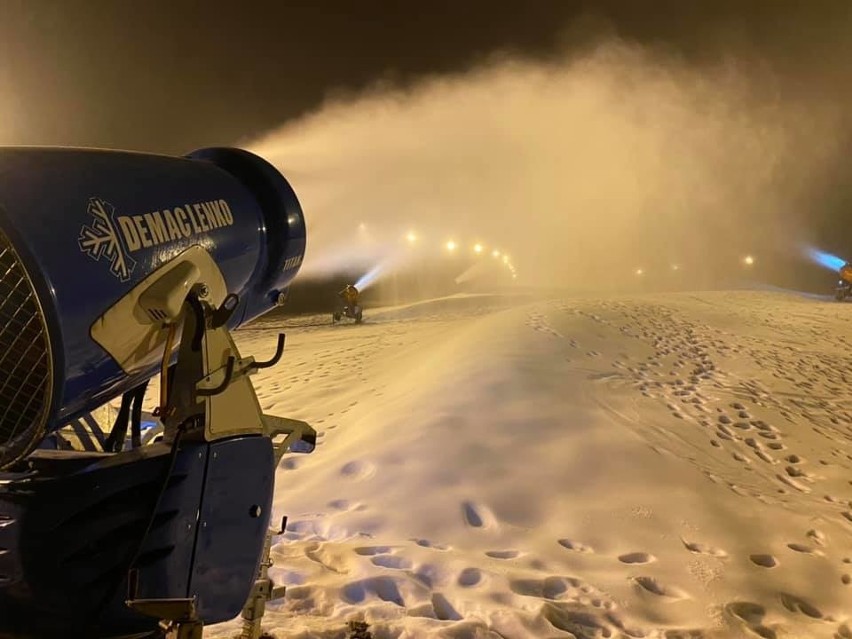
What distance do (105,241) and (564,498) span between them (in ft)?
11.7

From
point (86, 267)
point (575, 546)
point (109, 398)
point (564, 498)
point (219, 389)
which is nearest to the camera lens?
point (86, 267)

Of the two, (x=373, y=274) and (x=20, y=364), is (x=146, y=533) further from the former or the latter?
(x=373, y=274)

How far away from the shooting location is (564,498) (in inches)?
166

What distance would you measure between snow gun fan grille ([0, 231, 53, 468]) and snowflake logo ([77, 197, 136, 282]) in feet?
0.51

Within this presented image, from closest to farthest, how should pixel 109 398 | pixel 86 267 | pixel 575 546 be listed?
pixel 86 267 < pixel 109 398 < pixel 575 546

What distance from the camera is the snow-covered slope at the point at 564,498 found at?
3002 mm

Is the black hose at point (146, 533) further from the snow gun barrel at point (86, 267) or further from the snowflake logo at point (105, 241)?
the snowflake logo at point (105, 241)

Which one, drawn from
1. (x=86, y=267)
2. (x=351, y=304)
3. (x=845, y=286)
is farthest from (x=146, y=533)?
(x=845, y=286)

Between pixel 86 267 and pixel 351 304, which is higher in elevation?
pixel 86 267

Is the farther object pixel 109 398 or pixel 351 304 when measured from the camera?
pixel 351 304

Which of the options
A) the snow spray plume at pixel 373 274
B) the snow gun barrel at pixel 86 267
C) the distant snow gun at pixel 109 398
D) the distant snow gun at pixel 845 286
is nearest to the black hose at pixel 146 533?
the distant snow gun at pixel 109 398

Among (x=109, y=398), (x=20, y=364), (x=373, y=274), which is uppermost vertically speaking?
(x=20, y=364)

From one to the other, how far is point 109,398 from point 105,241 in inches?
18.8

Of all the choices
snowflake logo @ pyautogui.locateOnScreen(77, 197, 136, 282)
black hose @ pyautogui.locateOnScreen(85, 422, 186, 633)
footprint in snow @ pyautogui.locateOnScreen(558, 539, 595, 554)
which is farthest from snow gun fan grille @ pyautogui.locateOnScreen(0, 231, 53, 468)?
footprint in snow @ pyautogui.locateOnScreen(558, 539, 595, 554)
